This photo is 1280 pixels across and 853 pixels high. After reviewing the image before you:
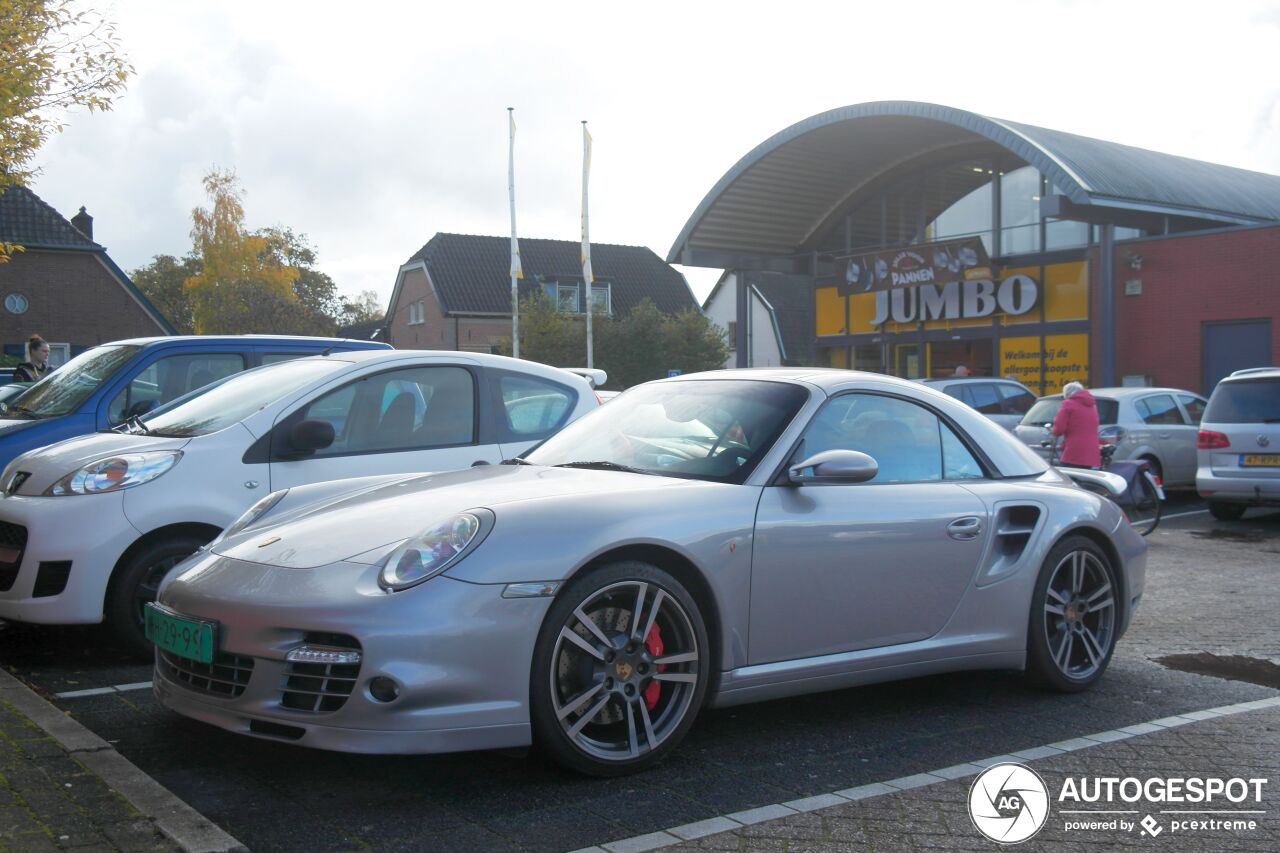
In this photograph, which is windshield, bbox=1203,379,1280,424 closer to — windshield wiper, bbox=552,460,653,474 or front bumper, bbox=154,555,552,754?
windshield wiper, bbox=552,460,653,474

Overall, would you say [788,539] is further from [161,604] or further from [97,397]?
[97,397]

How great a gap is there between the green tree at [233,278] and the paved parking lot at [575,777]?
5558 cm

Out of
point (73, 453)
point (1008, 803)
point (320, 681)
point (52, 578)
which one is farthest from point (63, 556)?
point (1008, 803)

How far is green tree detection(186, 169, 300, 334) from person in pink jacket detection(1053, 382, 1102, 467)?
169 feet

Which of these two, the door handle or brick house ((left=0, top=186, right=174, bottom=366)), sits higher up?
brick house ((left=0, top=186, right=174, bottom=366))

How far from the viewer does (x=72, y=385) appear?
781cm

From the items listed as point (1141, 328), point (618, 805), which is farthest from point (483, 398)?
point (1141, 328)

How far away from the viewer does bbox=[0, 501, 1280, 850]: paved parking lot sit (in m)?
3.77

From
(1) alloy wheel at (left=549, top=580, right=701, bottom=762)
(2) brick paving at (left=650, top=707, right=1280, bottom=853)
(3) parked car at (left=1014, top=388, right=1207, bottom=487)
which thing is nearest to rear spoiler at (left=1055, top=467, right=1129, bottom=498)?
(2) brick paving at (left=650, top=707, right=1280, bottom=853)

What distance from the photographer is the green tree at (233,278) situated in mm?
60000

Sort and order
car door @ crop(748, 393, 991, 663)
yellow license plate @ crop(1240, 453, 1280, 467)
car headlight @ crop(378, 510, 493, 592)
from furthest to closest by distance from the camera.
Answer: yellow license plate @ crop(1240, 453, 1280, 467), car door @ crop(748, 393, 991, 663), car headlight @ crop(378, 510, 493, 592)

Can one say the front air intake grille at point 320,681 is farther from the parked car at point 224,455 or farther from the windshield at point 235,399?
the windshield at point 235,399

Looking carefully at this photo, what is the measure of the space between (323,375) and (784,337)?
44.7 m

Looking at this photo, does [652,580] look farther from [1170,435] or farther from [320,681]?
[1170,435]
